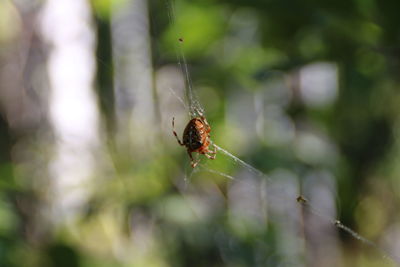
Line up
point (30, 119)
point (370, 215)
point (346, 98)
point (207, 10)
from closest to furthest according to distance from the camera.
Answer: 1. point (207, 10)
2. point (346, 98)
3. point (370, 215)
4. point (30, 119)

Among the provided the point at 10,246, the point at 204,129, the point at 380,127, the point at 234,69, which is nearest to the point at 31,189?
the point at 10,246

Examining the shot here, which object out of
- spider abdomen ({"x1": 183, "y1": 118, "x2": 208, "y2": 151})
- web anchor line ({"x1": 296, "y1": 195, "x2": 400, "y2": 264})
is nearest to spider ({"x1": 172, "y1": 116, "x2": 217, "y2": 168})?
spider abdomen ({"x1": 183, "y1": 118, "x2": 208, "y2": 151})

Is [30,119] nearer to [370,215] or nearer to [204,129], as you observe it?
[204,129]

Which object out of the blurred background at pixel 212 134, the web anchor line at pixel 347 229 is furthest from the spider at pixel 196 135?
the web anchor line at pixel 347 229

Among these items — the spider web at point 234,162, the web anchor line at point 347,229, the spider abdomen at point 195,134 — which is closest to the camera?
the web anchor line at point 347,229

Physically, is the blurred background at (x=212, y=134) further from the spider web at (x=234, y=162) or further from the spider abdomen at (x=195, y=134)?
the spider abdomen at (x=195, y=134)

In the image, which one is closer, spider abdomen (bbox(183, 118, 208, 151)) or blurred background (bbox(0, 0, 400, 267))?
blurred background (bbox(0, 0, 400, 267))

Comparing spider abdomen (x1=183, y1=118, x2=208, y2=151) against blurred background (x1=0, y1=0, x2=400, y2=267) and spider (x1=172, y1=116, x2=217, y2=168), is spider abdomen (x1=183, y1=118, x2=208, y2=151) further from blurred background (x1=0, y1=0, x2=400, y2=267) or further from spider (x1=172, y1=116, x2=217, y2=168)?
blurred background (x1=0, y1=0, x2=400, y2=267)

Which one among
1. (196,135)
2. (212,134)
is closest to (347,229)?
(196,135)
